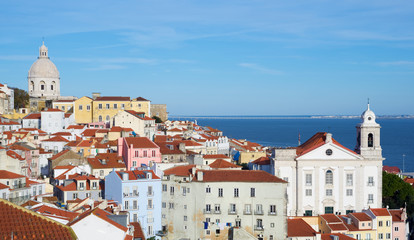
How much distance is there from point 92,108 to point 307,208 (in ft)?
126

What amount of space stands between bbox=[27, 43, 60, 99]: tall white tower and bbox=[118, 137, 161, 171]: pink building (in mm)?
45050

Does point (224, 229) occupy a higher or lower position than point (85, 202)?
lower

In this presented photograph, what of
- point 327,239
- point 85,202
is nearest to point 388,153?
point 327,239

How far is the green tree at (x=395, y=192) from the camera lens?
46812mm

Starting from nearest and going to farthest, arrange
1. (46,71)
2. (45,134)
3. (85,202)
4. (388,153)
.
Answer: (85,202) → (45,134) → (46,71) → (388,153)

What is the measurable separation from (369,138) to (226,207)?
53.7 ft

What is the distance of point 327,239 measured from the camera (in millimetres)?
35094

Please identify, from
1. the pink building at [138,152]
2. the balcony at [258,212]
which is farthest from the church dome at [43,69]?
the balcony at [258,212]

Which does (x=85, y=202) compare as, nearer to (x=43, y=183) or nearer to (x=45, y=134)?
(x=43, y=183)

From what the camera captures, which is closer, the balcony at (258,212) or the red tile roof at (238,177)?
the balcony at (258,212)

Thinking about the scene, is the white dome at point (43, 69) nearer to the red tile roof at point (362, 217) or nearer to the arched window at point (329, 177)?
the arched window at point (329, 177)

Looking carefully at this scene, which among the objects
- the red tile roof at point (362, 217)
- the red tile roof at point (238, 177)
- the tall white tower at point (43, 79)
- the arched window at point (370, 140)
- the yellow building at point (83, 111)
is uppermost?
the tall white tower at point (43, 79)

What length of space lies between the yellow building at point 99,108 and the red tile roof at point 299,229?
39825 mm

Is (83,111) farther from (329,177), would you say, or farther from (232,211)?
(232,211)
